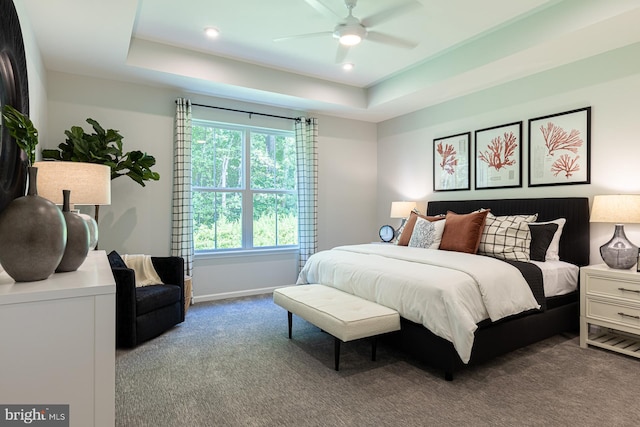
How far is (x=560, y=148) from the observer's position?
3.64 meters

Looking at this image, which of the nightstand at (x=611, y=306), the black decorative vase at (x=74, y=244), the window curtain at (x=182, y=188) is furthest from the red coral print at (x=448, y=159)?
the black decorative vase at (x=74, y=244)

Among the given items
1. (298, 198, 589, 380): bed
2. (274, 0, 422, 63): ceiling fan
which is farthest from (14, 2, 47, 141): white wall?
(298, 198, 589, 380): bed

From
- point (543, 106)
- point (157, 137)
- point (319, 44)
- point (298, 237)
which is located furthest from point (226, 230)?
point (543, 106)

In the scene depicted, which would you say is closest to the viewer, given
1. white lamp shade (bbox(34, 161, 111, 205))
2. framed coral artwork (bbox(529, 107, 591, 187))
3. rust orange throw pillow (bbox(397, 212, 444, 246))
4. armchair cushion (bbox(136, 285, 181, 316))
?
white lamp shade (bbox(34, 161, 111, 205))

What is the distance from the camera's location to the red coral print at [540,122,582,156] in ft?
11.6

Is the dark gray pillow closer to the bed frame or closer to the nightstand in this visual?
the bed frame

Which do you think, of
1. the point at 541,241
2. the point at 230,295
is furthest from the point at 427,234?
the point at 230,295

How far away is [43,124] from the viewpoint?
3.41 metres

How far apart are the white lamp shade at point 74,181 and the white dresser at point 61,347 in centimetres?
113

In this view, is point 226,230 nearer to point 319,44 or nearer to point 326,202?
point 326,202

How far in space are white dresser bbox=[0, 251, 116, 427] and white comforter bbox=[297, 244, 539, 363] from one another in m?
1.93

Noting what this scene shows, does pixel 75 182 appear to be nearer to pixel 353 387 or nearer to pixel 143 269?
pixel 143 269

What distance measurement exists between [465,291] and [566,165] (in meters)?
2.16

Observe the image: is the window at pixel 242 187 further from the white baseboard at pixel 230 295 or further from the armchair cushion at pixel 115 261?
the armchair cushion at pixel 115 261
